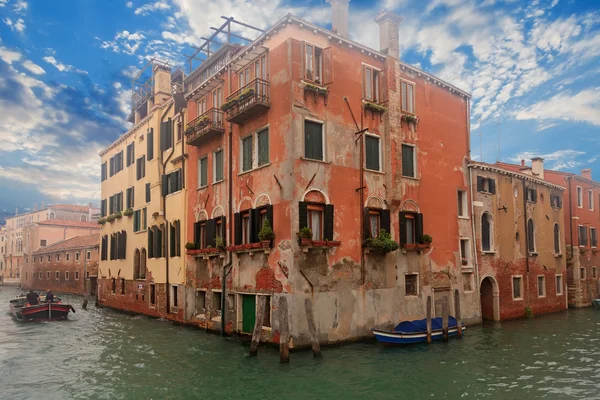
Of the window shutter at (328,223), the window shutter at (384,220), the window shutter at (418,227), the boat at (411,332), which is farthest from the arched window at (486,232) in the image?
the window shutter at (328,223)

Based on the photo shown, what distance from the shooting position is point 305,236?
49.5ft

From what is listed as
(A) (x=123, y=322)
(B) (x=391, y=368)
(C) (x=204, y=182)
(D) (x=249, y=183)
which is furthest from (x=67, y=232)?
(B) (x=391, y=368)

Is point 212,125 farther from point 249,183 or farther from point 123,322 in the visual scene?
point 123,322

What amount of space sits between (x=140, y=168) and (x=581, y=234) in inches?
1097

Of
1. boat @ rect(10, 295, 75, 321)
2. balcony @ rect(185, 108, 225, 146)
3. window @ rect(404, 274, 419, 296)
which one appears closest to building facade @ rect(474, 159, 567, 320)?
window @ rect(404, 274, 419, 296)

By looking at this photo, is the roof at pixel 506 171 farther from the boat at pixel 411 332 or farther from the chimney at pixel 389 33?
the boat at pixel 411 332

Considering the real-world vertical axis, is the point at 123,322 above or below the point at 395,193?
below

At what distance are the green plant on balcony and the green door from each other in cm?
446

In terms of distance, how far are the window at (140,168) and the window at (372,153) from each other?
14.6m

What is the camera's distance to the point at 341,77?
17188 millimetres

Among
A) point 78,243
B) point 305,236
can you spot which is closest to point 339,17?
point 305,236

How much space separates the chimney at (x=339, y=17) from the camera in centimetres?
1830

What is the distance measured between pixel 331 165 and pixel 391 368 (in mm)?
6670

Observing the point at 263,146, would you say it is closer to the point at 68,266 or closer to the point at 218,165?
the point at 218,165
